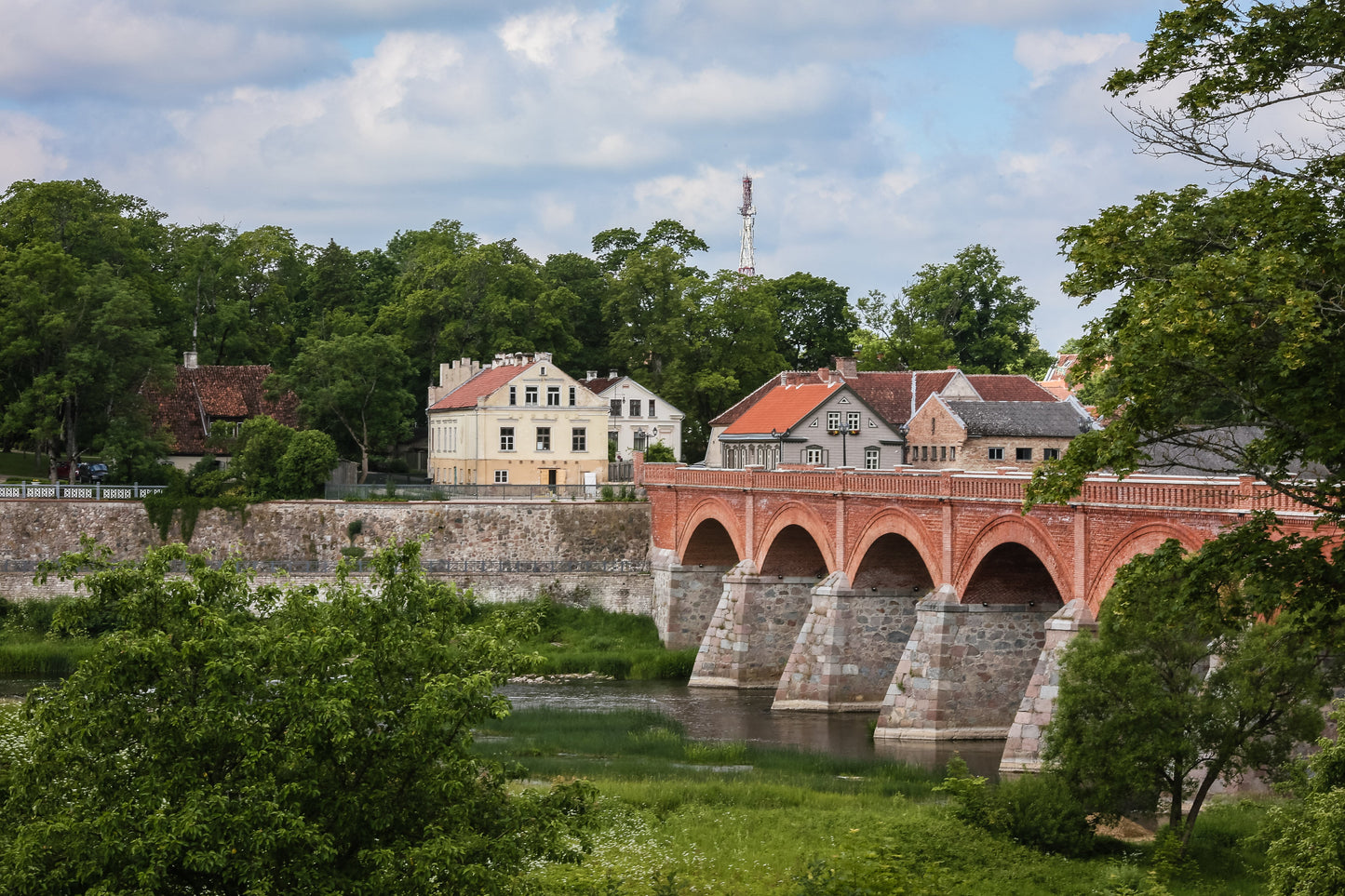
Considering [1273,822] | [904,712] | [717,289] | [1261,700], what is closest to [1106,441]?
[1273,822]

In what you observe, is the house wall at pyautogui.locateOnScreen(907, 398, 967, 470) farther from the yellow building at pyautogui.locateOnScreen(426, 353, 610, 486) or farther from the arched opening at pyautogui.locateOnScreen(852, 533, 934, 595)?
the arched opening at pyautogui.locateOnScreen(852, 533, 934, 595)

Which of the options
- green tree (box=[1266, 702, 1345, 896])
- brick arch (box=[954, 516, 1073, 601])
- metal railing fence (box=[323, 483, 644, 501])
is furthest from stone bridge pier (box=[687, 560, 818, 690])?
green tree (box=[1266, 702, 1345, 896])

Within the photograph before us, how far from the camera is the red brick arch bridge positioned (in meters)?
33.0

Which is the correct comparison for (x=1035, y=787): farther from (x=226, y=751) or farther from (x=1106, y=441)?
(x=226, y=751)

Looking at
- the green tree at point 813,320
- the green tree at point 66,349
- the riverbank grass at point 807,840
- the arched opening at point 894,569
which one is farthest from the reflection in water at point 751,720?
the green tree at point 813,320

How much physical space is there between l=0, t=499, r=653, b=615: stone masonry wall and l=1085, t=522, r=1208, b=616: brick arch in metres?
27.5

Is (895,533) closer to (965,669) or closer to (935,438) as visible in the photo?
(965,669)

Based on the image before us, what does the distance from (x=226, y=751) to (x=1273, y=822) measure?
47.1 feet

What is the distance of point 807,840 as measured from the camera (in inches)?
1064

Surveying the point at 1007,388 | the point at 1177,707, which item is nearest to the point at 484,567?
the point at 1007,388

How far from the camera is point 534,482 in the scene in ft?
225

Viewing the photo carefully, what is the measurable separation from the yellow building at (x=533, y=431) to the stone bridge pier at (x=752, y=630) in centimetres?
1842

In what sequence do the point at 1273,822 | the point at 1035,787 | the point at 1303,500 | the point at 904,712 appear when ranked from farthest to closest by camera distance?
the point at 904,712
the point at 1035,787
the point at 1273,822
the point at 1303,500

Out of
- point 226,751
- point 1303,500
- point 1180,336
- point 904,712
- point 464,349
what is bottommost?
point 904,712
